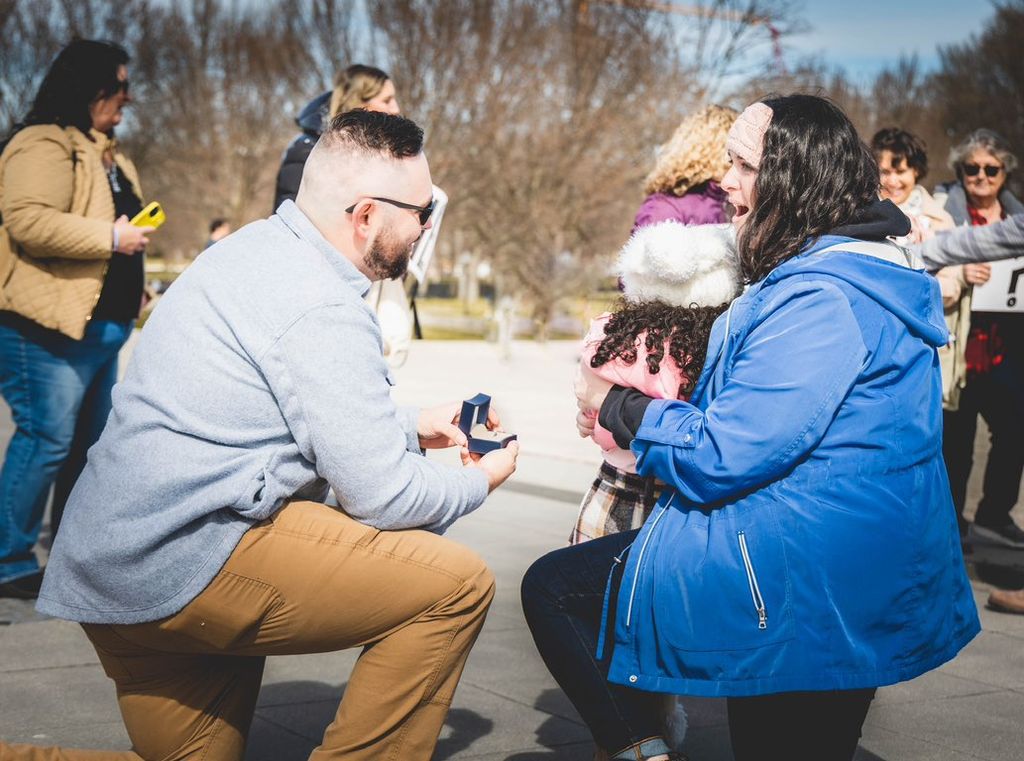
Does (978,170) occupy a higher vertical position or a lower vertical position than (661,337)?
higher

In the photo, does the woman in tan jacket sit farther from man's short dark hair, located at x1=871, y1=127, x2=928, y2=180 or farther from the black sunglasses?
man's short dark hair, located at x1=871, y1=127, x2=928, y2=180

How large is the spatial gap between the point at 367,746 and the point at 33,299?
10.1 ft

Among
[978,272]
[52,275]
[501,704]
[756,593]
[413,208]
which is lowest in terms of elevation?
[501,704]

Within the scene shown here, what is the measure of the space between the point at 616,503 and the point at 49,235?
2.84 metres

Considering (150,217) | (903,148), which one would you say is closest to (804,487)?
(150,217)

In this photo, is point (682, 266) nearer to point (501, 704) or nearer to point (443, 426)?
point (443, 426)

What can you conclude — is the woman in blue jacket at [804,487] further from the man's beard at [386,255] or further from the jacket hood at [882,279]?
the man's beard at [386,255]

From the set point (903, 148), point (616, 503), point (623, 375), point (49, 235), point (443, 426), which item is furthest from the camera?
point (903, 148)

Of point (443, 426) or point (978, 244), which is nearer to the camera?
point (443, 426)

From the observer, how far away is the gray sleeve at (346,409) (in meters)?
2.54

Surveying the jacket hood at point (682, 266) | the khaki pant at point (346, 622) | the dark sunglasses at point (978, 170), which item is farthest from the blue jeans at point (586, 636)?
the dark sunglasses at point (978, 170)

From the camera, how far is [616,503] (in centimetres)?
335

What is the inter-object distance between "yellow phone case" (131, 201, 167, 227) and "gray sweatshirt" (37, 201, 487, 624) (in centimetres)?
255

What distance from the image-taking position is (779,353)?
2473 millimetres
